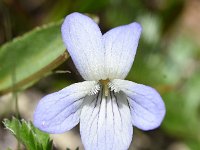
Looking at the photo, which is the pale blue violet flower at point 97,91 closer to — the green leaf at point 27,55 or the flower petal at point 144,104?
the flower petal at point 144,104

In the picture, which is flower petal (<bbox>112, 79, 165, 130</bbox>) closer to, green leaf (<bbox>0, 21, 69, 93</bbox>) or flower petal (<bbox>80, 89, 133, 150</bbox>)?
flower petal (<bbox>80, 89, 133, 150</bbox>)

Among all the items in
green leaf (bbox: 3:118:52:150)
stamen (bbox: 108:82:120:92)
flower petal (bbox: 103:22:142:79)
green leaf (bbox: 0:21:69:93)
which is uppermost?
green leaf (bbox: 0:21:69:93)

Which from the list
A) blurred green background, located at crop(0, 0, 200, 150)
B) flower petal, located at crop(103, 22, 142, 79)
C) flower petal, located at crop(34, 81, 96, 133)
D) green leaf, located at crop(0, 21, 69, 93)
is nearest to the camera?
flower petal, located at crop(34, 81, 96, 133)

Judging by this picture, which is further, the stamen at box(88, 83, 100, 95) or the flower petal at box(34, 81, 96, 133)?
the stamen at box(88, 83, 100, 95)

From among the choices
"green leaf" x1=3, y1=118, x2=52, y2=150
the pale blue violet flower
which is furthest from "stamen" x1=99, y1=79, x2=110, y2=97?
"green leaf" x1=3, y1=118, x2=52, y2=150

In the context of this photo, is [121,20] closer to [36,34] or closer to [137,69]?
[137,69]

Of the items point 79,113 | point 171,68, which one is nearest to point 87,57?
point 79,113

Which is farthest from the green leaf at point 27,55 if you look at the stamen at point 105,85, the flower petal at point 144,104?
the flower petal at point 144,104
